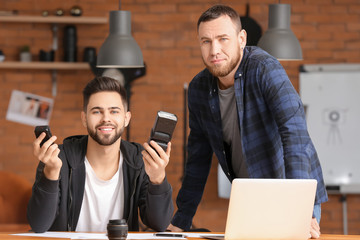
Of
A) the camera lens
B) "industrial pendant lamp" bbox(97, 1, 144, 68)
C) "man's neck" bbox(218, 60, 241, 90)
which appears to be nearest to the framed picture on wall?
"industrial pendant lamp" bbox(97, 1, 144, 68)

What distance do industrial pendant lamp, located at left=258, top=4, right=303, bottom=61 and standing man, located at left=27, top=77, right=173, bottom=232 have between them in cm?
124

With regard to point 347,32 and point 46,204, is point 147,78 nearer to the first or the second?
point 347,32

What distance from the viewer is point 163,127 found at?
187cm

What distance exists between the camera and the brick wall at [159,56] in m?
4.66

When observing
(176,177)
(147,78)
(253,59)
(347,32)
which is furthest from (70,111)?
(253,59)

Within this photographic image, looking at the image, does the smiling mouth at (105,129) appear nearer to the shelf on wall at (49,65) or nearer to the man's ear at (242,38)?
the man's ear at (242,38)

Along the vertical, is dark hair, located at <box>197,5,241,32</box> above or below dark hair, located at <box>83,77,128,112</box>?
above

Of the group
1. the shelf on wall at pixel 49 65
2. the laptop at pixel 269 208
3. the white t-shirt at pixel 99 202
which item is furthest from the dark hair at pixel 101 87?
the shelf on wall at pixel 49 65

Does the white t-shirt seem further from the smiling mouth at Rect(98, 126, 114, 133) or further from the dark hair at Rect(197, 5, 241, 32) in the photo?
the dark hair at Rect(197, 5, 241, 32)

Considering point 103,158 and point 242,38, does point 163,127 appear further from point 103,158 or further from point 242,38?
point 242,38

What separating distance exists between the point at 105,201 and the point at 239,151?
59 cm

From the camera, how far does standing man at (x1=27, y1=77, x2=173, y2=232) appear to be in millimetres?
2230

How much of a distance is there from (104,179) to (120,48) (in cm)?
104

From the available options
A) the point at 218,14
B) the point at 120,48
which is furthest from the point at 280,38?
the point at 218,14
